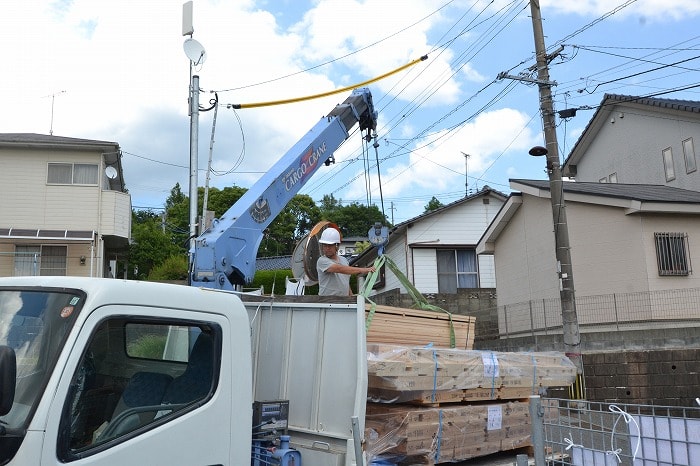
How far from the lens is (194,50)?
1099 centimetres

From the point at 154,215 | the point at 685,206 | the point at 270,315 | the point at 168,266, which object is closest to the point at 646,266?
the point at 685,206

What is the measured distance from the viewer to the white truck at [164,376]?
2.87m

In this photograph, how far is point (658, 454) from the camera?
322 centimetres

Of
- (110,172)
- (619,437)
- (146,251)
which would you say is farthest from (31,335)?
(146,251)

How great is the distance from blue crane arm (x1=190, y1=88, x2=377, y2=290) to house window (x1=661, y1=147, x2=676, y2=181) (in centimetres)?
1666

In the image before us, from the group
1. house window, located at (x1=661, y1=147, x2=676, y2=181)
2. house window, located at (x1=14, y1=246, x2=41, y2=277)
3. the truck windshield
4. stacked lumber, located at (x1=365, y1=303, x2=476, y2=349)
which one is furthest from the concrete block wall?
house window, located at (x1=14, y1=246, x2=41, y2=277)

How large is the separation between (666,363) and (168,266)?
2496cm

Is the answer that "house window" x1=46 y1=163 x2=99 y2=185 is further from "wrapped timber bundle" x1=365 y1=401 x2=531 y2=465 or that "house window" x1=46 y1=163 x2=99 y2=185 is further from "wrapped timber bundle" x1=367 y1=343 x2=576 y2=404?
"wrapped timber bundle" x1=365 y1=401 x2=531 y2=465

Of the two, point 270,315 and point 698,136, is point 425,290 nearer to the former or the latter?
point 698,136

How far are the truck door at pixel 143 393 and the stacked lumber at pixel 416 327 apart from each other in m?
1.86

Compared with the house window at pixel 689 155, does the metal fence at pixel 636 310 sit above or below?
below

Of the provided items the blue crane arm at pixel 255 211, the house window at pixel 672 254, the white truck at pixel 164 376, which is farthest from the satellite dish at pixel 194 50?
the house window at pixel 672 254

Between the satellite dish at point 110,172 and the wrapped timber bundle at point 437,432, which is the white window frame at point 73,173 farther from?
the wrapped timber bundle at point 437,432

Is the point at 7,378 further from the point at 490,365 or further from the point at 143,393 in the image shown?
the point at 490,365
